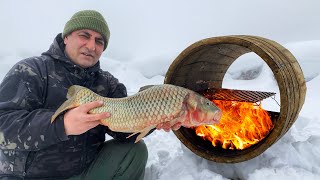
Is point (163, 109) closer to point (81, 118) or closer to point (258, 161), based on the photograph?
point (81, 118)

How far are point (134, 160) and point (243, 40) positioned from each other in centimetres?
155

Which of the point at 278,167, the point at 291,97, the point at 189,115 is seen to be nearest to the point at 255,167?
the point at 278,167

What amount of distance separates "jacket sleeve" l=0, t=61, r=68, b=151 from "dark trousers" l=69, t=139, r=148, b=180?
0.75 meters

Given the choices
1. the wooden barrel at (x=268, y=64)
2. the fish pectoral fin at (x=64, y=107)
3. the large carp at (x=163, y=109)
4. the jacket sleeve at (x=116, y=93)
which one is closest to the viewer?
the large carp at (x=163, y=109)

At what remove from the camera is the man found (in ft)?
7.97

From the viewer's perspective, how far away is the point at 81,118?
2.22 meters

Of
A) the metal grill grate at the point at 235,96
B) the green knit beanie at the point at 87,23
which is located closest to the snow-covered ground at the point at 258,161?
the metal grill grate at the point at 235,96

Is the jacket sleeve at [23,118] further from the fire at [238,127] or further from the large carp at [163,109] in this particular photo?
the fire at [238,127]

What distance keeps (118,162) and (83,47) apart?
1168mm

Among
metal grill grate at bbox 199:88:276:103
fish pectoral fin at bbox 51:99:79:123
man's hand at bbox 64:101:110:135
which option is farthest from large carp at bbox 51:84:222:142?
metal grill grate at bbox 199:88:276:103

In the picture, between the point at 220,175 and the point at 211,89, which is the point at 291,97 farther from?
the point at 211,89

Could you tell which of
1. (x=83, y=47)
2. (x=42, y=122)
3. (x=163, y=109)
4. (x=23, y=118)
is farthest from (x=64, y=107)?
(x=83, y=47)

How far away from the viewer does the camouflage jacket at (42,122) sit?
8.00ft

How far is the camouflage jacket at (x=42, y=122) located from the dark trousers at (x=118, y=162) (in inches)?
3.4
